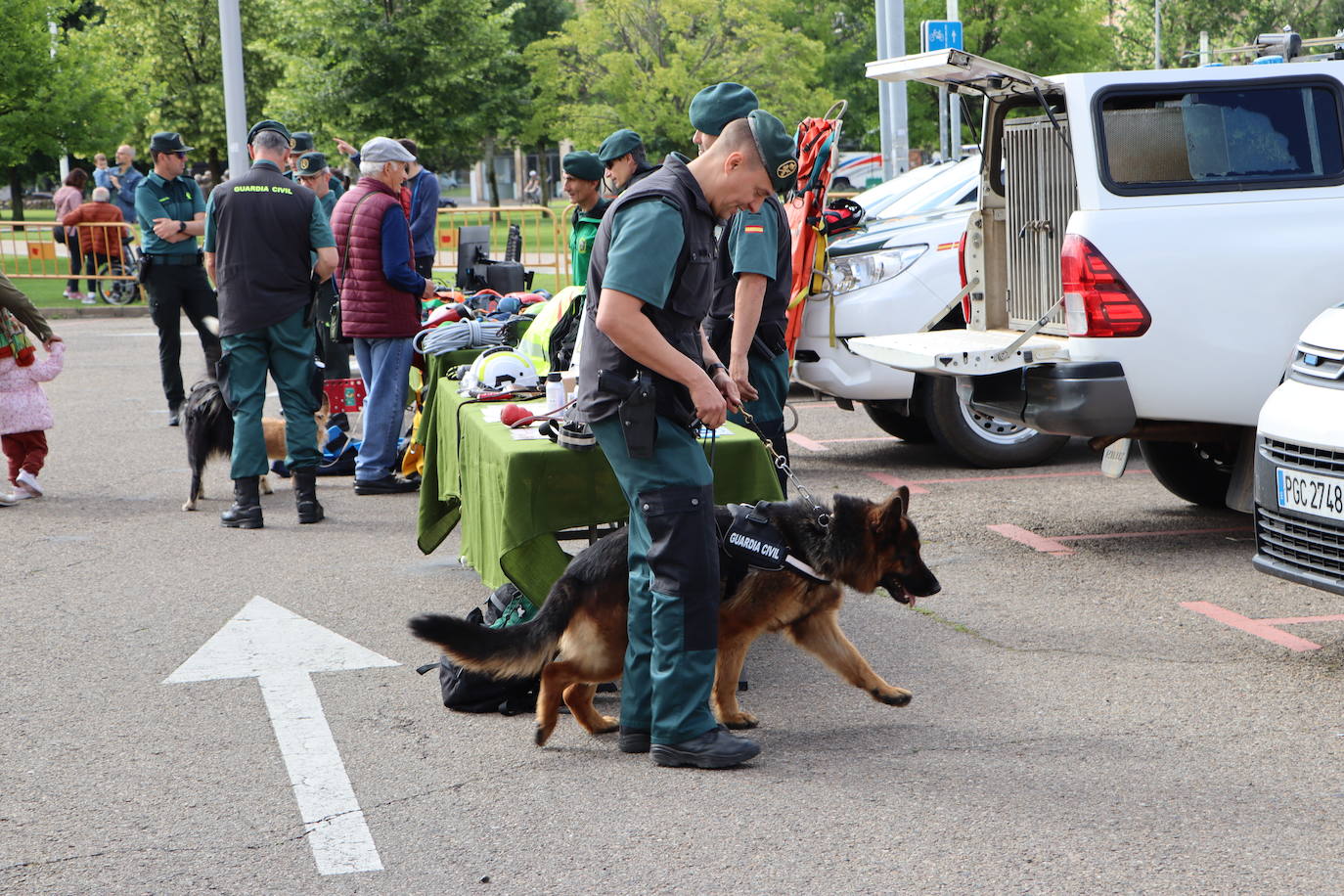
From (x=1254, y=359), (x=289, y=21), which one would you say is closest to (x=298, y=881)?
(x=1254, y=359)

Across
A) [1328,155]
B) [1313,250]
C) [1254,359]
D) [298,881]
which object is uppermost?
[1328,155]

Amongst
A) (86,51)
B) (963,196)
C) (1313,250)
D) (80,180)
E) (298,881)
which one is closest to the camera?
(298,881)

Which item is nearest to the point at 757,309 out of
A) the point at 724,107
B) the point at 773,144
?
the point at 724,107

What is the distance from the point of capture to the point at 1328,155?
6.60 m

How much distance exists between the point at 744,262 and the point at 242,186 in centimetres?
335

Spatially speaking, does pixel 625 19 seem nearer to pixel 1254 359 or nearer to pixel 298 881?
pixel 1254 359

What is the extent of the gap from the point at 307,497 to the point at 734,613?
14.0 ft

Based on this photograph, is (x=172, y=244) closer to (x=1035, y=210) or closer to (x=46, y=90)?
(x=1035, y=210)

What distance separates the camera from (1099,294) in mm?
6438

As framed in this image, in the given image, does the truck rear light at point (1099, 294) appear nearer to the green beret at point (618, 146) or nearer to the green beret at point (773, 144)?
the green beret at point (618, 146)

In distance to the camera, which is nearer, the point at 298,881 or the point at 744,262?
the point at 298,881

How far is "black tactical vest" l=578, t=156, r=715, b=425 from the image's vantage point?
3998 millimetres

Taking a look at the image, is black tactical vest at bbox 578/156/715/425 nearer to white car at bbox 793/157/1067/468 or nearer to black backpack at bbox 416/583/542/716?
black backpack at bbox 416/583/542/716

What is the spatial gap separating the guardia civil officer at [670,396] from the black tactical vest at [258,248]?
4098 millimetres
